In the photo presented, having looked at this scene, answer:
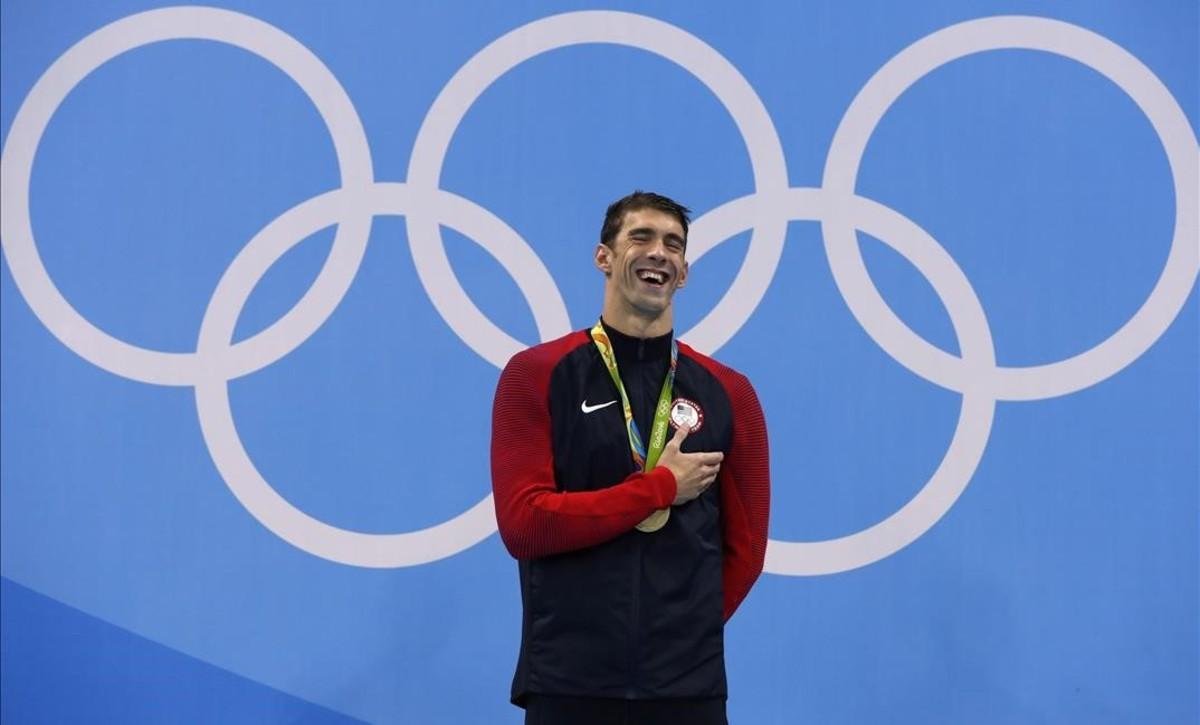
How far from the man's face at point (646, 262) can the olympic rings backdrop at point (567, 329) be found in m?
1.19

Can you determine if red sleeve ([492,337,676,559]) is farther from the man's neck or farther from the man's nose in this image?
the man's nose

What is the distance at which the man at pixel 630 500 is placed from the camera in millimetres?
2398

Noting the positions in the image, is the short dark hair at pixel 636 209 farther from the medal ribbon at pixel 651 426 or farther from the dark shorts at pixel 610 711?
the dark shorts at pixel 610 711

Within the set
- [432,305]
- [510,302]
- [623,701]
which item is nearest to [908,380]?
[510,302]

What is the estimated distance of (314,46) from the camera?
399 cm

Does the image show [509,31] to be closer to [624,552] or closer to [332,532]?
[332,532]

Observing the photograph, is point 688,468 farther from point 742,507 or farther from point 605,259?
point 605,259

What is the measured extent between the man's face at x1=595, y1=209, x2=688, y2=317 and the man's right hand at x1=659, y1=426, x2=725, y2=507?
312 millimetres

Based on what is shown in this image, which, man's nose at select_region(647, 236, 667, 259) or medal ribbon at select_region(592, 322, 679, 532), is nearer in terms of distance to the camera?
medal ribbon at select_region(592, 322, 679, 532)

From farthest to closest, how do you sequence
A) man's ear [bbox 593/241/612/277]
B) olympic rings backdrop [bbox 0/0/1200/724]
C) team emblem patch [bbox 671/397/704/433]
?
olympic rings backdrop [bbox 0/0/1200/724] < man's ear [bbox 593/241/612/277] < team emblem patch [bbox 671/397/704/433]

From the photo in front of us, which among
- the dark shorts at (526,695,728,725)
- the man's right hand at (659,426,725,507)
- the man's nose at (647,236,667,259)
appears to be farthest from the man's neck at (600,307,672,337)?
the dark shorts at (526,695,728,725)

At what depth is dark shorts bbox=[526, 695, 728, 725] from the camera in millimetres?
2396

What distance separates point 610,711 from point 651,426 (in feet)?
1.88

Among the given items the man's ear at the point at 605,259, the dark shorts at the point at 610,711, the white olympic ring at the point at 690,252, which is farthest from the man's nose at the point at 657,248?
the white olympic ring at the point at 690,252
